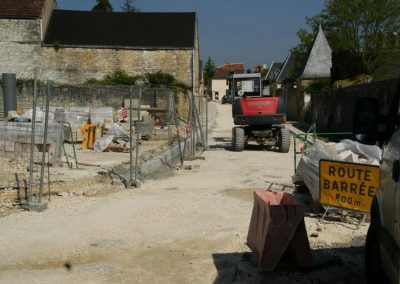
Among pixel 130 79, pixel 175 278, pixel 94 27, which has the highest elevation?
pixel 94 27

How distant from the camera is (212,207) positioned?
8.91 meters

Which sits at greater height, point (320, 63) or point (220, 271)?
point (320, 63)

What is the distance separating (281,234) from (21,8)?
126 feet

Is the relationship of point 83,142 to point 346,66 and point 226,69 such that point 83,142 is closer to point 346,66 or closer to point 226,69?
point 346,66

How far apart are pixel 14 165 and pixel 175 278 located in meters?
7.96

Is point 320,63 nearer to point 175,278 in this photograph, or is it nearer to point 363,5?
point 363,5

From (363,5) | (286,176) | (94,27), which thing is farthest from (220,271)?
(363,5)

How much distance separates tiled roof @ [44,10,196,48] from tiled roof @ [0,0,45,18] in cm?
205

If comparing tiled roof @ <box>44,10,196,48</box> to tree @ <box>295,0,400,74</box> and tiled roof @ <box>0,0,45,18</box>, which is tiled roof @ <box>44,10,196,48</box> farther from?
tree @ <box>295,0,400,74</box>

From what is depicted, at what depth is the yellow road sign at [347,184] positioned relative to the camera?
712cm

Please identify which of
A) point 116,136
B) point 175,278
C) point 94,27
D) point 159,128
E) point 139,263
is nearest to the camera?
point 175,278

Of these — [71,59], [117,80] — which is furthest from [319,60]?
[71,59]

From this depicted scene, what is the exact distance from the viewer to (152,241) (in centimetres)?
689

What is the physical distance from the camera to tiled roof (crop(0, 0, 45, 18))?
127 ft
